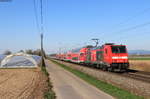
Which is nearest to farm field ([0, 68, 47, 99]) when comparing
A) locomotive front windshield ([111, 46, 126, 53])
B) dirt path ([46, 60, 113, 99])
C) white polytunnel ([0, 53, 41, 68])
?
dirt path ([46, 60, 113, 99])

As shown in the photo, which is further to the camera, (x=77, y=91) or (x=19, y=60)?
(x=19, y=60)

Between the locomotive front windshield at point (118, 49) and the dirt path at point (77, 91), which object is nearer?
the dirt path at point (77, 91)

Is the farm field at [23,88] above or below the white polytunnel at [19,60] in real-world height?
below

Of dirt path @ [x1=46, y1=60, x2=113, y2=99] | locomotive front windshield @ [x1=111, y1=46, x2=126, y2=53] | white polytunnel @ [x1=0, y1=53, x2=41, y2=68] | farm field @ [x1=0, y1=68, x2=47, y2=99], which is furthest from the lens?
white polytunnel @ [x1=0, y1=53, x2=41, y2=68]

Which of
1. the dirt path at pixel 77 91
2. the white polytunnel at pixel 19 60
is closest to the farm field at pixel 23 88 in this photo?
the dirt path at pixel 77 91

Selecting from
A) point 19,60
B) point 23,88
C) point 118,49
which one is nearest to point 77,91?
point 23,88

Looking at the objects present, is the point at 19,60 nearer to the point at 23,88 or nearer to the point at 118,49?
the point at 118,49

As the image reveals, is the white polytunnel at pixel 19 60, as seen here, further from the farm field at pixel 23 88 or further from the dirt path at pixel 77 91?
the dirt path at pixel 77 91

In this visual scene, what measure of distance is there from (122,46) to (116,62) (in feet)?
7.44

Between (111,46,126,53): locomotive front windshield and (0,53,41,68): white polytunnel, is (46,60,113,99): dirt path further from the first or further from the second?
(0,53,41,68): white polytunnel

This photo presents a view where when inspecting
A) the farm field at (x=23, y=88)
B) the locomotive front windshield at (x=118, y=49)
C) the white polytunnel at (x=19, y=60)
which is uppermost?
the locomotive front windshield at (x=118, y=49)

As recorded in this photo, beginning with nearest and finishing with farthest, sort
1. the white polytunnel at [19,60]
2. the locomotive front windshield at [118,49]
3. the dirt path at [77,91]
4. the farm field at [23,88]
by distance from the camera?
1. the dirt path at [77,91]
2. the farm field at [23,88]
3. the locomotive front windshield at [118,49]
4. the white polytunnel at [19,60]

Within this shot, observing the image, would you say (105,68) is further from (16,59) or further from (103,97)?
(16,59)

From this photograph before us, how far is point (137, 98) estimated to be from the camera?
Answer: 10484 millimetres
